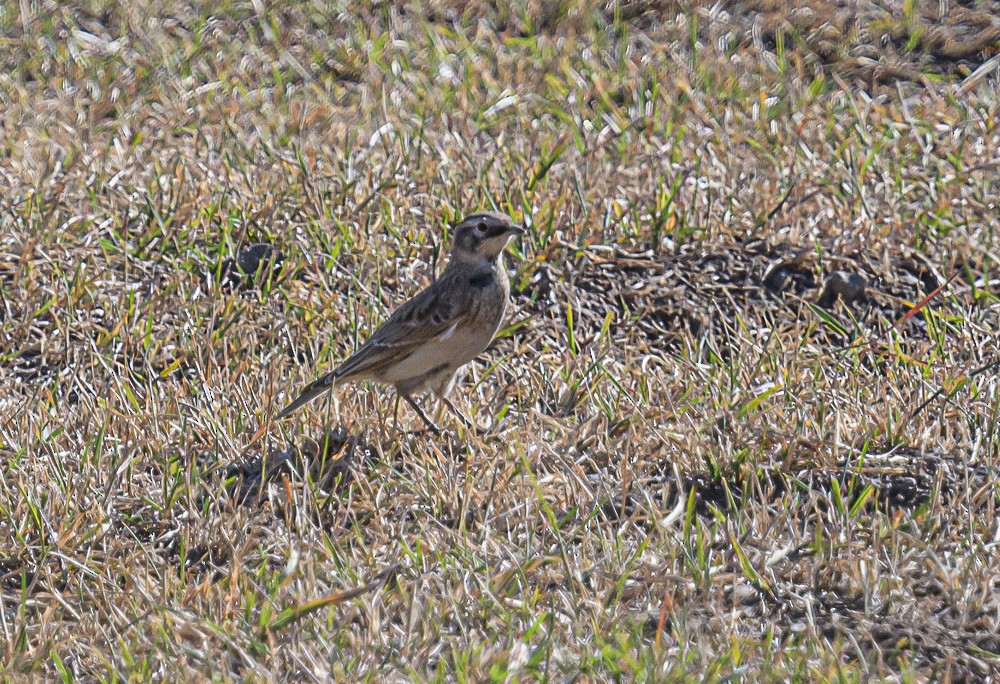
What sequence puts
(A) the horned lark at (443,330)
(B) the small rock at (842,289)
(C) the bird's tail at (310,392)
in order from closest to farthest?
1. (C) the bird's tail at (310,392)
2. (A) the horned lark at (443,330)
3. (B) the small rock at (842,289)

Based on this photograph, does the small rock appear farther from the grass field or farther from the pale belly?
the pale belly

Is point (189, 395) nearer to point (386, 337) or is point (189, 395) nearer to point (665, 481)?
point (386, 337)

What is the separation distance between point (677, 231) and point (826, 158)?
3.69ft

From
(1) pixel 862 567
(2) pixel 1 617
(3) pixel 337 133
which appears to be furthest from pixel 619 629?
(3) pixel 337 133

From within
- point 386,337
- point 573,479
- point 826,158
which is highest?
point 386,337

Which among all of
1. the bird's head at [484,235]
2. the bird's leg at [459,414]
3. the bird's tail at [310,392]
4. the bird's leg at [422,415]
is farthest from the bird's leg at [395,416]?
the bird's head at [484,235]

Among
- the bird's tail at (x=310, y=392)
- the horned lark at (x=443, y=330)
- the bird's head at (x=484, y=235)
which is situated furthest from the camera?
the bird's head at (x=484, y=235)

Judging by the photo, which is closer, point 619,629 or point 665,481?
point 619,629

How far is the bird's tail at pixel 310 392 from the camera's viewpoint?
17.4ft

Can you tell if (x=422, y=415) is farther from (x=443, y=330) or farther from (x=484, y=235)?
(x=484, y=235)

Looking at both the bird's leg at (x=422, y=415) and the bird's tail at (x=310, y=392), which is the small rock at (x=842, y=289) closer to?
the bird's leg at (x=422, y=415)

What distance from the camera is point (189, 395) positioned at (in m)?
5.61

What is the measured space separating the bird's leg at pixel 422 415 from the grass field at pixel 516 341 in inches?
2.5

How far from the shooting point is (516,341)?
6.16 meters
